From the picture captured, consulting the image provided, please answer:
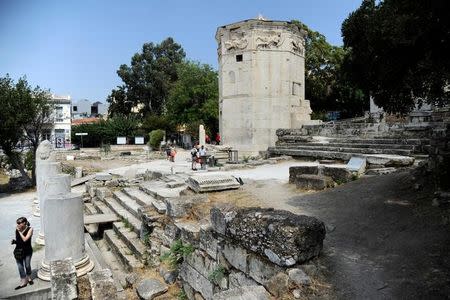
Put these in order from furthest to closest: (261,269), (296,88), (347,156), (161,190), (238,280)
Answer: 1. (296,88)
2. (347,156)
3. (161,190)
4. (238,280)
5. (261,269)

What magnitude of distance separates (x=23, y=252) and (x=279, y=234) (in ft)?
17.5

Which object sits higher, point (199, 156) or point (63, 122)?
point (63, 122)

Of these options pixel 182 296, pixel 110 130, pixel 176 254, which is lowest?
pixel 182 296

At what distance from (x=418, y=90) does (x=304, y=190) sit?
13.3ft

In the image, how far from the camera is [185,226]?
23.9ft

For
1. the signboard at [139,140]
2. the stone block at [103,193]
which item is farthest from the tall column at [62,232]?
the signboard at [139,140]

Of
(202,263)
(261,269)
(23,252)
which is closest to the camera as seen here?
(261,269)

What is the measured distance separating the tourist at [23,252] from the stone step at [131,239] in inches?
83.4

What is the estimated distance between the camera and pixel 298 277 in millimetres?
4273

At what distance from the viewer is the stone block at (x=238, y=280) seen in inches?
204

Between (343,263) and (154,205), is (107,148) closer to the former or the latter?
(154,205)

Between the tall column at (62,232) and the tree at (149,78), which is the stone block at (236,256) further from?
the tree at (149,78)

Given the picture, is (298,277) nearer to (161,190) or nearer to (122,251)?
(122,251)

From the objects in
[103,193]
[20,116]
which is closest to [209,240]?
[103,193]
